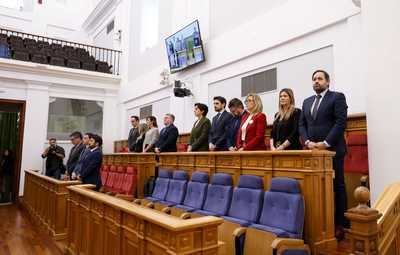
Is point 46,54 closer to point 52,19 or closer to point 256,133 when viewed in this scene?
point 52,19

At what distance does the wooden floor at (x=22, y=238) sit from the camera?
9.77 feet

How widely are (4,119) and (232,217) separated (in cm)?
656

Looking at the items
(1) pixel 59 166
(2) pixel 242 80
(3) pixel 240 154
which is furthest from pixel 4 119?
(3) pixel 240 154

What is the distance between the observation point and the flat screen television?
495 centimetres

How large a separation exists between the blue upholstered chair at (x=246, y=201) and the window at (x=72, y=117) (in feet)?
20.3

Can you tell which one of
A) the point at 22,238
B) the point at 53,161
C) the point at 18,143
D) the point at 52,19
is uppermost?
the point at 52,19

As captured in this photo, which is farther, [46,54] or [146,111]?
[46,54]

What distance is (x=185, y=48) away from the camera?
525 centimetres

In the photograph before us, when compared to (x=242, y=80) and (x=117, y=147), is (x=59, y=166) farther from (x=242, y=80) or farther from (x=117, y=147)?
(x=242, y=80)

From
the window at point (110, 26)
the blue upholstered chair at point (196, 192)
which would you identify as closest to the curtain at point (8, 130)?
the window at point (110, 26)

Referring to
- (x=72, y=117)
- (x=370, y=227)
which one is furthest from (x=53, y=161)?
(x=370, y=227)

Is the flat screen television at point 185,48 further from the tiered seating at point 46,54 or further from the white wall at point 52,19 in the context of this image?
the white wall at point 52,19

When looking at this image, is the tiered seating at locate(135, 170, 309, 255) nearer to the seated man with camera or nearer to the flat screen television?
the flat screen television

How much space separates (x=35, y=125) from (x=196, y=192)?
551cm
